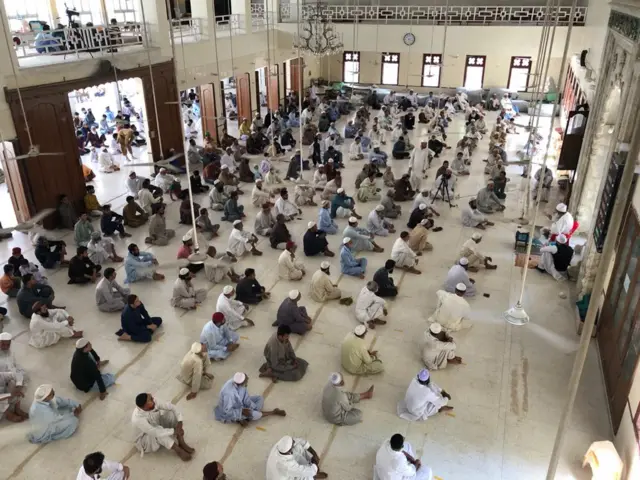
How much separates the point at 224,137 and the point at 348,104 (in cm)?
723

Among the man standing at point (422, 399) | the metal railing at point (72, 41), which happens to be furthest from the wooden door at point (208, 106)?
the man standing at point (422, 399)

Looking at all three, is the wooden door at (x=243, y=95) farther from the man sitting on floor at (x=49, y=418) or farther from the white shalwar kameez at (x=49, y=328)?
the man sitting on floor at (x=49, y=418)

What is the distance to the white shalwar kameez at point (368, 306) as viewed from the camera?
748 centimetres

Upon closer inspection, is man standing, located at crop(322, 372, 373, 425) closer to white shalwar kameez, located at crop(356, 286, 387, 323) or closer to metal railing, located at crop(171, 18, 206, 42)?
white shalwar kameez, located at crop(356, 286, 387, 323)

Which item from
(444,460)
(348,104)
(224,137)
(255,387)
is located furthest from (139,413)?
(348,104)

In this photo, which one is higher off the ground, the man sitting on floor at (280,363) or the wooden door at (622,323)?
Result: the wooden door at (622,323)

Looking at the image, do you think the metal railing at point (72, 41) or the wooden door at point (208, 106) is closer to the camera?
the metal railing at point (72, 41)

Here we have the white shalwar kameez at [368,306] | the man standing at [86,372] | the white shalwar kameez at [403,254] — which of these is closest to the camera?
the man standing at [86,372]

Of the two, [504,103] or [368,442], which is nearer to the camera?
[368,442]

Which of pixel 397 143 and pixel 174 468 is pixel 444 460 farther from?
pixel 397 143

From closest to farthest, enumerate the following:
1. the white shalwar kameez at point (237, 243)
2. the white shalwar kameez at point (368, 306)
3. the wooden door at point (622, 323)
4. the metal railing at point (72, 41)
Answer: the wooden door at point (622, 323)
the white shalwar kameez at point (368, 306)
the white shalwar kameez at point (237, 243)
the metal railing at point (72, 41)

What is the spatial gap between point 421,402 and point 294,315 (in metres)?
2.26

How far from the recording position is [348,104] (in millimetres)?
21469

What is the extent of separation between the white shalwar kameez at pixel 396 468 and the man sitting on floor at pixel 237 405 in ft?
5.07
